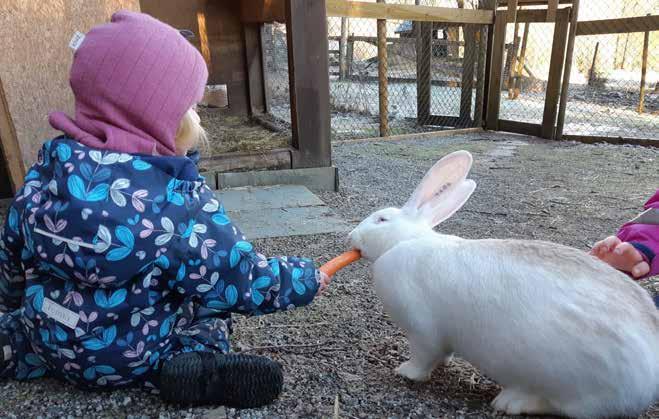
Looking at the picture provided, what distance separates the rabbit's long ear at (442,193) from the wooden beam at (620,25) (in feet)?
16.8

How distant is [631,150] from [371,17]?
10.2 feet

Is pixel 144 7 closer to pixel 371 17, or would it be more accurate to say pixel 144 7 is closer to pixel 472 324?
pixel 371 17

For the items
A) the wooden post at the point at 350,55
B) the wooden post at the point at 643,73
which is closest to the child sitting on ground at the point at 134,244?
the wooden post at the point at 350,55

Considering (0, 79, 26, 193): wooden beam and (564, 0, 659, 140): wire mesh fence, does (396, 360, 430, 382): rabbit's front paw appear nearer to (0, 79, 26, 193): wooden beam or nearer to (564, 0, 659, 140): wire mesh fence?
(0, 79, 26, 193): wooden beam

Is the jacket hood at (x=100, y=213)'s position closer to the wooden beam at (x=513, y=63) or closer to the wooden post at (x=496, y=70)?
the wooden post at (x=496, y=70)

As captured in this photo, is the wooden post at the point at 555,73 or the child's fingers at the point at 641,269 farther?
the wooden post at the point at 555,73

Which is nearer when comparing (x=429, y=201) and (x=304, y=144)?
(x=429, y=201)

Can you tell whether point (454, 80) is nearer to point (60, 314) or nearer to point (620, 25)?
point (620, 25)

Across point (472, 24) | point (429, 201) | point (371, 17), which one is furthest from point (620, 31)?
point (429, 201)

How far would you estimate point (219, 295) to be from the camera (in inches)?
57.4

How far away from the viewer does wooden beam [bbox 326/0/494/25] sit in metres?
5.63

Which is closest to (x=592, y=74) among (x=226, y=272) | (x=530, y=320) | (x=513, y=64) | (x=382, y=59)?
(x=513, y=64)

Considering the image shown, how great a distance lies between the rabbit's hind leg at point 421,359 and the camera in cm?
163

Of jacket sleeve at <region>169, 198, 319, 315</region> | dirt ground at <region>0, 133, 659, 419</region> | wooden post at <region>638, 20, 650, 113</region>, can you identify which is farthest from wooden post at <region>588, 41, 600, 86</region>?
jacket sleeve at <region>169, 198, 319, 315</region>
